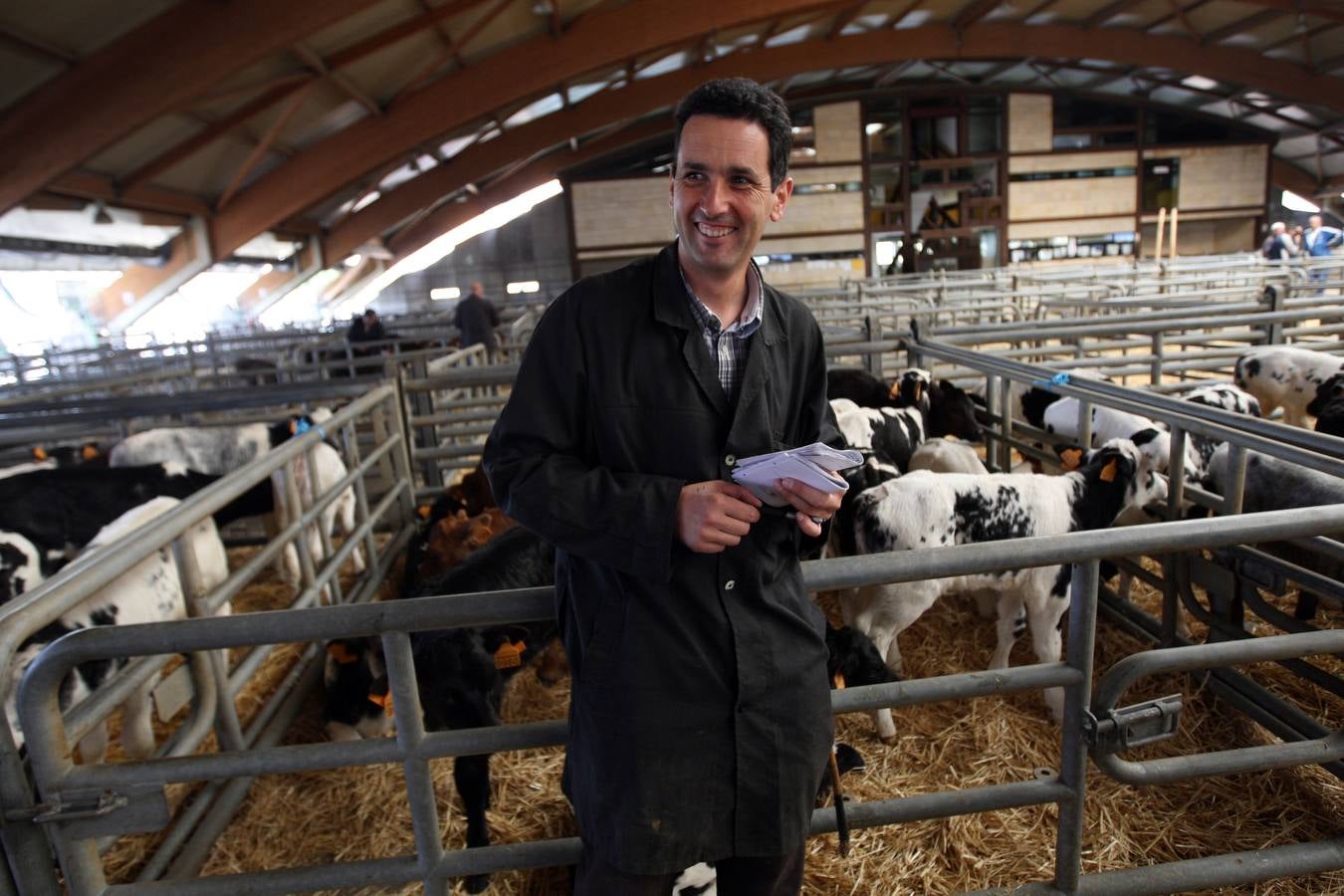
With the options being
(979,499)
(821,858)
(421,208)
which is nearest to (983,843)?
(821,858)

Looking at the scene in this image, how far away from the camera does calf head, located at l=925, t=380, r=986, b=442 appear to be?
16.3ft

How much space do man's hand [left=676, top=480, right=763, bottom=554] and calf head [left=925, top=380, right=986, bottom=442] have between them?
414cm

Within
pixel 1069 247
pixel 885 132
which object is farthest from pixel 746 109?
pixel 1069 247

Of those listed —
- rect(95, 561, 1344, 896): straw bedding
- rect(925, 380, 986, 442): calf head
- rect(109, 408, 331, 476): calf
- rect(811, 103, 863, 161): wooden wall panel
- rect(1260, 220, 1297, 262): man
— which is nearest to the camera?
rect(95, 561, 1344, 896): straw bedding

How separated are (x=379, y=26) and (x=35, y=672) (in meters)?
11.3

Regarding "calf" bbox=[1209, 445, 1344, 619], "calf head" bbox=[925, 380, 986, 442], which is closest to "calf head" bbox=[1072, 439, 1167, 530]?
"calf" bbox=[1209, 445, 1344, 619]

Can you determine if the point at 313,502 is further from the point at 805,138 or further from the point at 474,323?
the point at 805,138

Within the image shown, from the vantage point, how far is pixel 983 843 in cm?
237

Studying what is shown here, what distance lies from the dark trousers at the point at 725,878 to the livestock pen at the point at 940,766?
0.95ft

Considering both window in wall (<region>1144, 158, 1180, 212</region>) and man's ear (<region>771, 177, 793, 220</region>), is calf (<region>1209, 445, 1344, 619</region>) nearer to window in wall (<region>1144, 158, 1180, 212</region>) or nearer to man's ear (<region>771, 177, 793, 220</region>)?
man's ear (<region>771, 177, 793, 220</region>)

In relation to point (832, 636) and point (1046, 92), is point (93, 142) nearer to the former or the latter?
point (832, 636)

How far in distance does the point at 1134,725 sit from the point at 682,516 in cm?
122

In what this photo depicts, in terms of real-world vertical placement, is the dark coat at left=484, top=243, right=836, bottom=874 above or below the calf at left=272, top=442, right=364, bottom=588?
above

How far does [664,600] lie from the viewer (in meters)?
1.26
